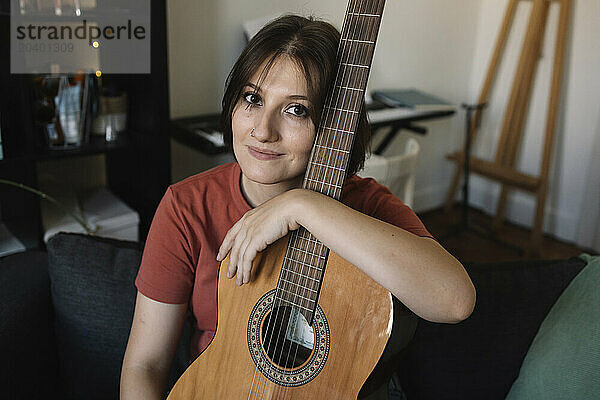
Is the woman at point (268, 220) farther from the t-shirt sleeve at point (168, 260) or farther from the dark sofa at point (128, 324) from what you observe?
→ the dark sofa at point (128, 324)

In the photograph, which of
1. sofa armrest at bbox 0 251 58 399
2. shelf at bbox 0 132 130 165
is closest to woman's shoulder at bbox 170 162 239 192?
sofa armrest at bbox 0 251 58 399

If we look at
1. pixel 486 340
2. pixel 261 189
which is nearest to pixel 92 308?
pixel 261 189

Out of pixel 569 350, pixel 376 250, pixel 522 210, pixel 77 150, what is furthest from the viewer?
pixel 522 210

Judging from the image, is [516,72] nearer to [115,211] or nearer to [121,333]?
[115,211]

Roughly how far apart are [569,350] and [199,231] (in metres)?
0.74

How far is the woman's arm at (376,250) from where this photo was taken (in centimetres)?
92

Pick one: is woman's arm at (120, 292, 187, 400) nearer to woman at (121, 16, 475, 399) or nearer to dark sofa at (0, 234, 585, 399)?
woman at (121, 16, 475, 399)

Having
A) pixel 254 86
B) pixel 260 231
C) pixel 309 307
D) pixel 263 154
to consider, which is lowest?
pixel 309 307

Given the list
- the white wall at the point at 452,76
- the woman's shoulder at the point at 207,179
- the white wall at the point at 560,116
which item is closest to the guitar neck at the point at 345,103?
the woman's shoulder at the point at 207,179

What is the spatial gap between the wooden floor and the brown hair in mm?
2424

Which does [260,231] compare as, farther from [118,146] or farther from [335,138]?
[118,146]

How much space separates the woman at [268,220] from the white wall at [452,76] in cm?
155

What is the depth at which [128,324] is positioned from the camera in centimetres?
129

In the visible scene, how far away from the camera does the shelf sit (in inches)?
75.6
